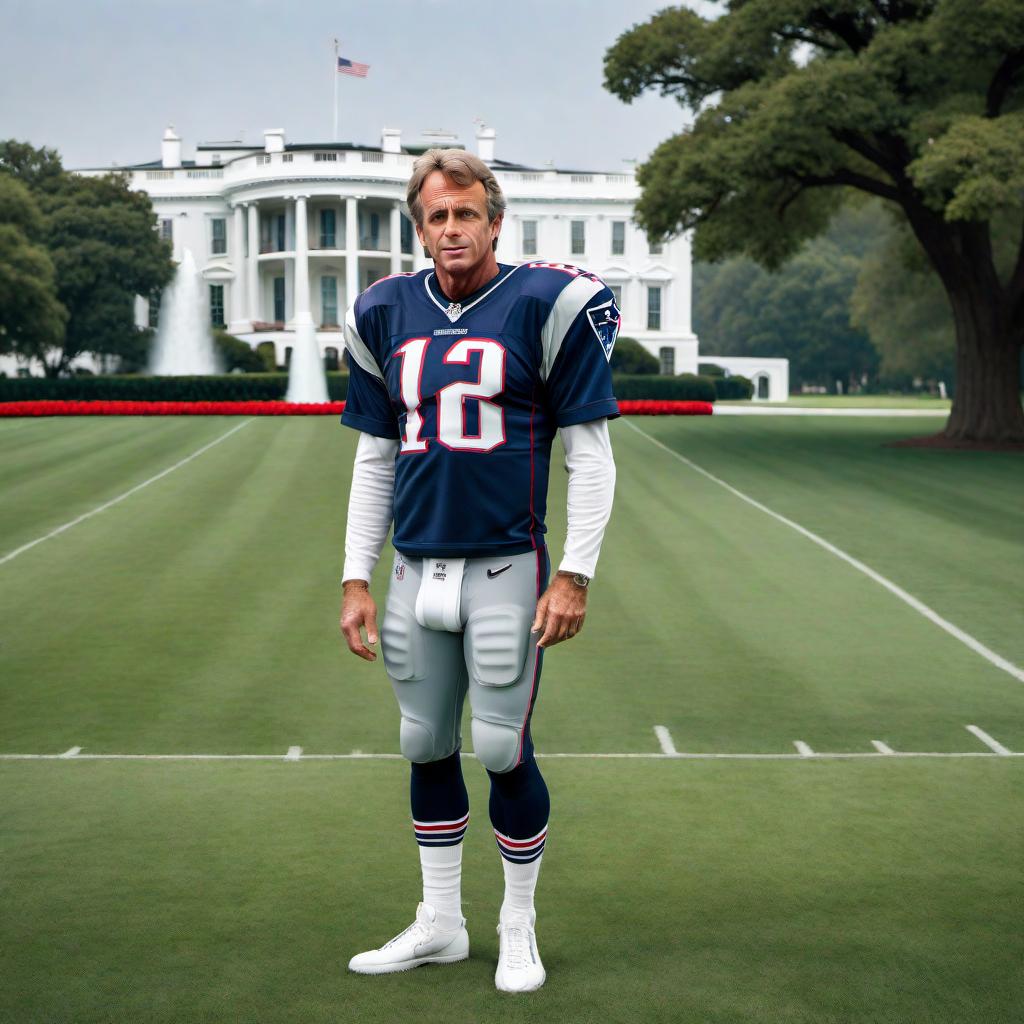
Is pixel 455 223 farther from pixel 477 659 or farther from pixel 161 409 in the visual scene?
pixel 161 409

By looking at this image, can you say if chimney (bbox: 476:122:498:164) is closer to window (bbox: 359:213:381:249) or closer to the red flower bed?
window (bbox: 359:213:381:249)

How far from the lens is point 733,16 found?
27.9 metres

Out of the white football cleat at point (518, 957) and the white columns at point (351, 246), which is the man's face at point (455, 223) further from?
the white columns at point (351, 246)

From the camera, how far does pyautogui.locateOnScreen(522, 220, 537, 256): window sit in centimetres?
8288

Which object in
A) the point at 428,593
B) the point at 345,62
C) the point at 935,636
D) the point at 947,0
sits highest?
the point at 345,62

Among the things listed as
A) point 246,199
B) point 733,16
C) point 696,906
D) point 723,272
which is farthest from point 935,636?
point 723,272

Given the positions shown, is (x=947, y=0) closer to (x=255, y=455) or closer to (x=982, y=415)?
(x=982, y=415)

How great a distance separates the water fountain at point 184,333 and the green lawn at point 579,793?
47.0 m

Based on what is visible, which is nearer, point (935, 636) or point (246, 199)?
point (935, 636)

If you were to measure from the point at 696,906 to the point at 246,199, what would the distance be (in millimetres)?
76997

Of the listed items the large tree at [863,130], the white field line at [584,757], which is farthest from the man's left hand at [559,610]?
the large tree at [863,130]

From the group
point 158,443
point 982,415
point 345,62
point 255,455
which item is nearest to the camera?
point 255,455

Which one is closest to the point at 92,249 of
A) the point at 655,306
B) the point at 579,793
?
the point at 655,306

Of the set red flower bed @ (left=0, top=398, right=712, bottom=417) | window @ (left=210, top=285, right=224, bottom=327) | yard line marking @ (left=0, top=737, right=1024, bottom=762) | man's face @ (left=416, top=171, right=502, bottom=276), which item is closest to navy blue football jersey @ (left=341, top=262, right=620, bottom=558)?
man's face @ (left=416, top=171, right=502, bottom=276)
